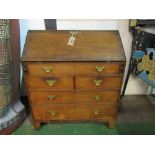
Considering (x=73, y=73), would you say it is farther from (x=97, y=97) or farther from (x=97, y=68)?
(x=97, y=97)

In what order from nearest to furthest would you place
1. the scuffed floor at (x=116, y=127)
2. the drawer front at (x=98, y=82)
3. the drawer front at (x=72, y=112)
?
the drawer front at (x=98, y=82) < the drawer front at (x=72, y=112) < the scuffed floor at (x=116, y=127)

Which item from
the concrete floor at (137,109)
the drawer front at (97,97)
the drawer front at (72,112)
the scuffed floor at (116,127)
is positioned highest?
the drawer front at (97,97)

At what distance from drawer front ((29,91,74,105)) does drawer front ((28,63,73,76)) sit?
236 mm

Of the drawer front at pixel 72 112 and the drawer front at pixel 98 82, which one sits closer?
the drawer front at pixel 98 82

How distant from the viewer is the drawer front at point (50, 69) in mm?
1907

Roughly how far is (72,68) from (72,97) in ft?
1.14

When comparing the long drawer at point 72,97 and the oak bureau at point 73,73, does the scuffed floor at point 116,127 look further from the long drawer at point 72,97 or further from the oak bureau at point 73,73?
the long drawer at point 72,97

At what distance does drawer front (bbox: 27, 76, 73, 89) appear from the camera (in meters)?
1.99

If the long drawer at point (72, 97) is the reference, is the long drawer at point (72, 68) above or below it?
above

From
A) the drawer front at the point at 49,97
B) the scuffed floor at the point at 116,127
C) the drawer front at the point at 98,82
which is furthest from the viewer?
the scuffed floor at the point at 116,127

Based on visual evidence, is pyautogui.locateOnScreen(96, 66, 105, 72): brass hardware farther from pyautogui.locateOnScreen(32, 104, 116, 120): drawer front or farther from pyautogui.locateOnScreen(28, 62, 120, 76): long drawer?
pyautogui.locateOnScreen(32, 104, 116, 120): drawer front

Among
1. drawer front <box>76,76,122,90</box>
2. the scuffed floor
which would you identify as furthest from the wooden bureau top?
the scuffed floor

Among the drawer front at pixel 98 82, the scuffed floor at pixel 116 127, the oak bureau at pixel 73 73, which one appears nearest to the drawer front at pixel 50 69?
the oak bureau at pixel 73 73

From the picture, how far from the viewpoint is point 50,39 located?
6.91 ft
